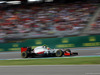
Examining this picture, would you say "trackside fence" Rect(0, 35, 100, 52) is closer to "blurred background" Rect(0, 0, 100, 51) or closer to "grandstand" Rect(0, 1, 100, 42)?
"blurred background" Rect(0, 0, 100, 51)

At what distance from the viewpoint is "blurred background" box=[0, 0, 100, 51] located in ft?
48.3

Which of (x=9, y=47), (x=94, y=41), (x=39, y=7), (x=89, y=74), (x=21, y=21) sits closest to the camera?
(x=89, y=74)

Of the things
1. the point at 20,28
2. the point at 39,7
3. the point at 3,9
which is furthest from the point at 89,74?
the point at 3,9

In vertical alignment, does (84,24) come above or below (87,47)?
above

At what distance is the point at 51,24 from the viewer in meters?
16.0

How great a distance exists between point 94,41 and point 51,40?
319 centimetres

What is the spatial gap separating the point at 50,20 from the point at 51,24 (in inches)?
19.3

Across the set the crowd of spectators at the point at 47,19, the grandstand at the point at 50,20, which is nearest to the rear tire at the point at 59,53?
the grandstand at the point at 50,20

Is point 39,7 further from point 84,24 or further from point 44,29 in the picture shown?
point 84,24

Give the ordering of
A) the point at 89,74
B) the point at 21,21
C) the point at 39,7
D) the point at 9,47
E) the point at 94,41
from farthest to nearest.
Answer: the point at 39,7, the point at 21,21, the point at 9,47, the point at 94,41, the point at 89,74

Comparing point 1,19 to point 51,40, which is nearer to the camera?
point 51,40

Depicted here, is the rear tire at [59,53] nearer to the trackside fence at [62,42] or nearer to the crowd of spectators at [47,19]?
the trackside fence at [62,42]

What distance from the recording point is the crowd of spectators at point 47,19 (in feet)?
51.3

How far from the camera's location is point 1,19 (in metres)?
17.3
